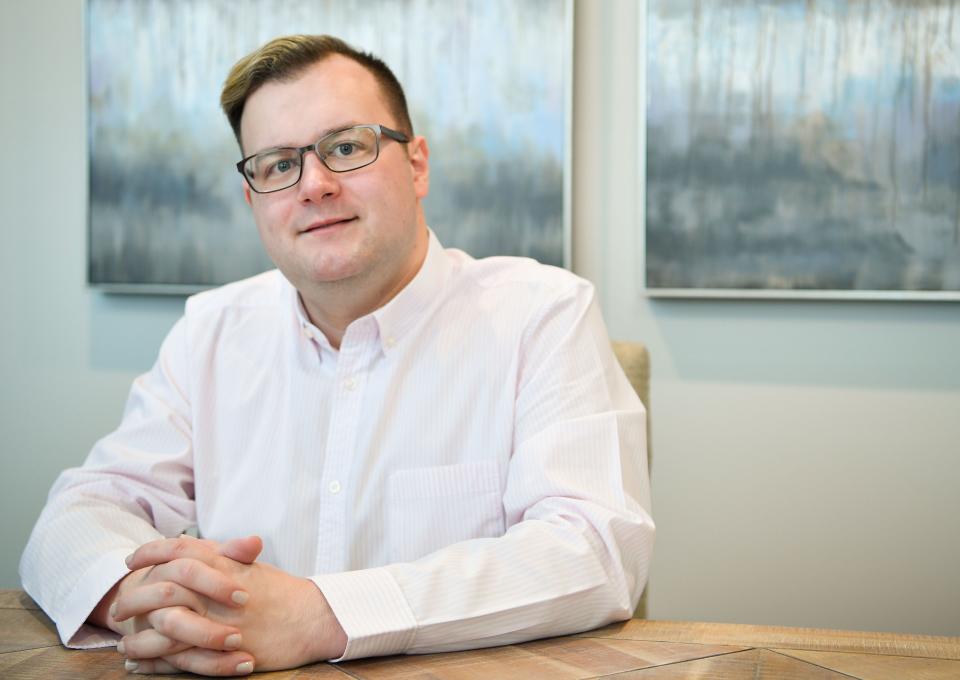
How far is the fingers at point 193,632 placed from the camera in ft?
3.35

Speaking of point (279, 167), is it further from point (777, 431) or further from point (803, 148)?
point (777, 431)

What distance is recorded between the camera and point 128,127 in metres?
2.52

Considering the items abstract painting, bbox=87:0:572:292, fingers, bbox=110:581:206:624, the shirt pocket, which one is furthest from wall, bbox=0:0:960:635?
fingers, bbox=110:581:206:624

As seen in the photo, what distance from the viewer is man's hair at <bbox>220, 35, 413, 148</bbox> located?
1589 mm

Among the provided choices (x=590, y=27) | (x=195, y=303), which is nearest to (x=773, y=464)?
(x=590, y=27)

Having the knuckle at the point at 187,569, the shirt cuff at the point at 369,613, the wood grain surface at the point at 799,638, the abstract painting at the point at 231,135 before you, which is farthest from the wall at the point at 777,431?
the knuckle at the point at 187,569

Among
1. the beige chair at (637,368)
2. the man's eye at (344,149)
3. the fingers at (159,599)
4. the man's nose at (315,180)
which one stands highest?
the man's eye at (344,149)

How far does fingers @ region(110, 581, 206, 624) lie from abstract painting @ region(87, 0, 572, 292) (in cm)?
137

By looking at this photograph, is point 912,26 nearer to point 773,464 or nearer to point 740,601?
point 773,464

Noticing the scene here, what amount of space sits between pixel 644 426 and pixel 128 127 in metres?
1.70

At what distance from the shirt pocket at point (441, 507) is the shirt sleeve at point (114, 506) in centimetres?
37

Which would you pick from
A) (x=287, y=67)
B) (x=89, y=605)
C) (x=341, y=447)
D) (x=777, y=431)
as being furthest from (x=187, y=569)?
(x=777, y=431)

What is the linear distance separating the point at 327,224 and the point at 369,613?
69 cm

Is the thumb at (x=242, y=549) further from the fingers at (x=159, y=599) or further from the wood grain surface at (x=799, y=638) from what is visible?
the wood grain surface at (x=799, y=638)
